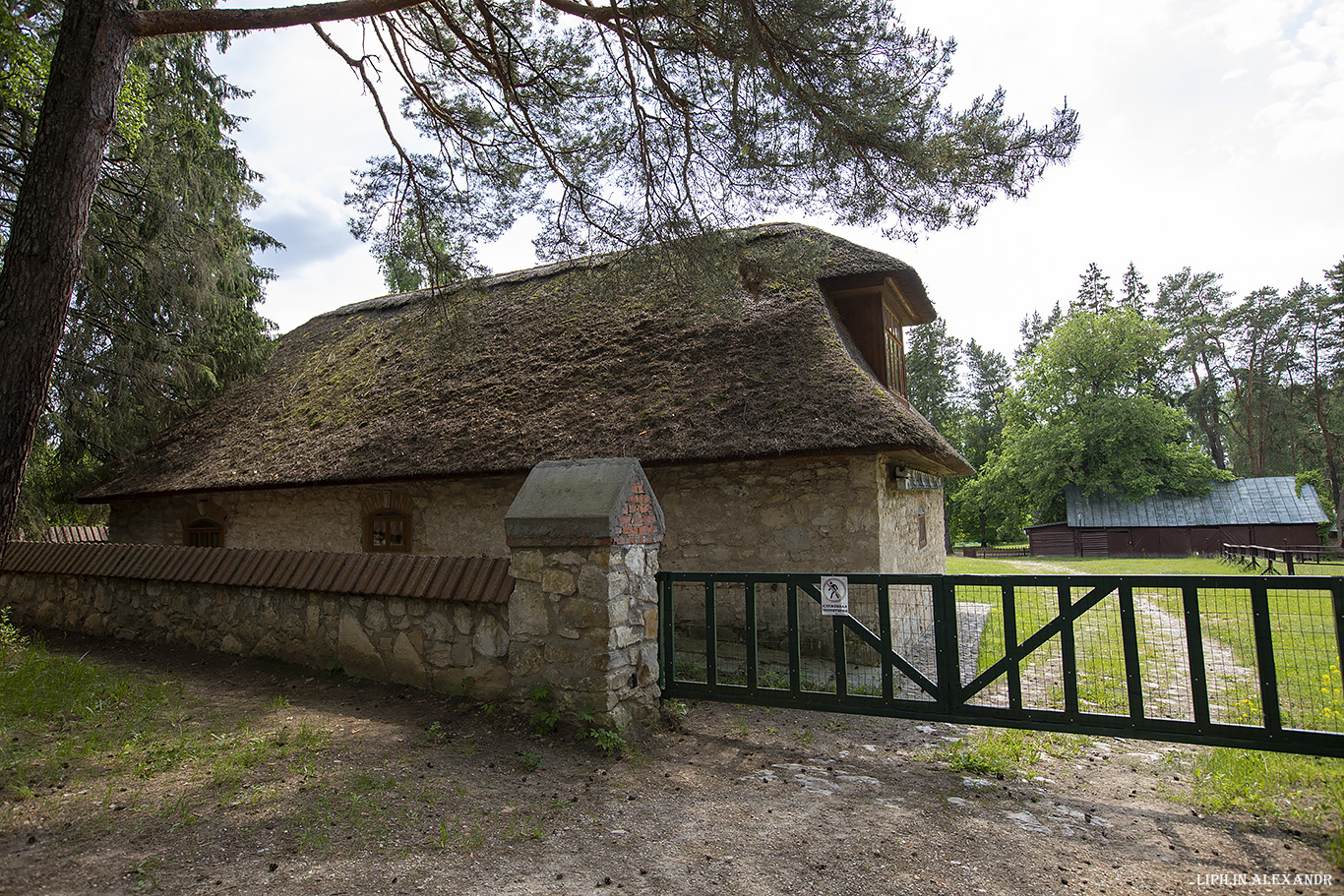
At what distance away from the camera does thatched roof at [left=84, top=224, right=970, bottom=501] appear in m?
7.62

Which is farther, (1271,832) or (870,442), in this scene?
(870,442)

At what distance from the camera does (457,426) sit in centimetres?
948

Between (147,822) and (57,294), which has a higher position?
(57,294)

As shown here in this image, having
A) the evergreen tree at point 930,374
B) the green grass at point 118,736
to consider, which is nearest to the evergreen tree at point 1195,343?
the evergreen tree at point 930,374

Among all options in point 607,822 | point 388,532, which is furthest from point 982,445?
point 607,822

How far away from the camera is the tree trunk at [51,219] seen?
179 inches

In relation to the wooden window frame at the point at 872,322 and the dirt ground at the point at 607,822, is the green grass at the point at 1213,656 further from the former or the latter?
the wooden window frame at the point at 872,322

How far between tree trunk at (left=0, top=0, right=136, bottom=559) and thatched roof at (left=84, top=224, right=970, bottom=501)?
3975 millimetres

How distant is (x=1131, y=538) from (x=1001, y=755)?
1093 inches

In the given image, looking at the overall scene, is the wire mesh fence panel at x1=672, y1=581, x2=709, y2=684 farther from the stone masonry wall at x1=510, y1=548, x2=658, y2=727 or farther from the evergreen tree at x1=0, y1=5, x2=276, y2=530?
the evergreen tree at x1=0, y1=5, x2=276, y2=530

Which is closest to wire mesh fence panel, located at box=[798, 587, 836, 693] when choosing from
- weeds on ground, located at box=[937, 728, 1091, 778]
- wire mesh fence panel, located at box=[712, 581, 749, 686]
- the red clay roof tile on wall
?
wire mesh fence panel, located at box=[712, 581, 749, 686]

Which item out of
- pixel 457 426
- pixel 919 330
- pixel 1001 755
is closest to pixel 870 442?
pixel 1001 755

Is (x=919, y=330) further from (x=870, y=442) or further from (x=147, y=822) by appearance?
(x=147, y=822)

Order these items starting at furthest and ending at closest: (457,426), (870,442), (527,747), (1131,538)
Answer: (1131,538) < (457,426) < (870,442) < (527,747)
